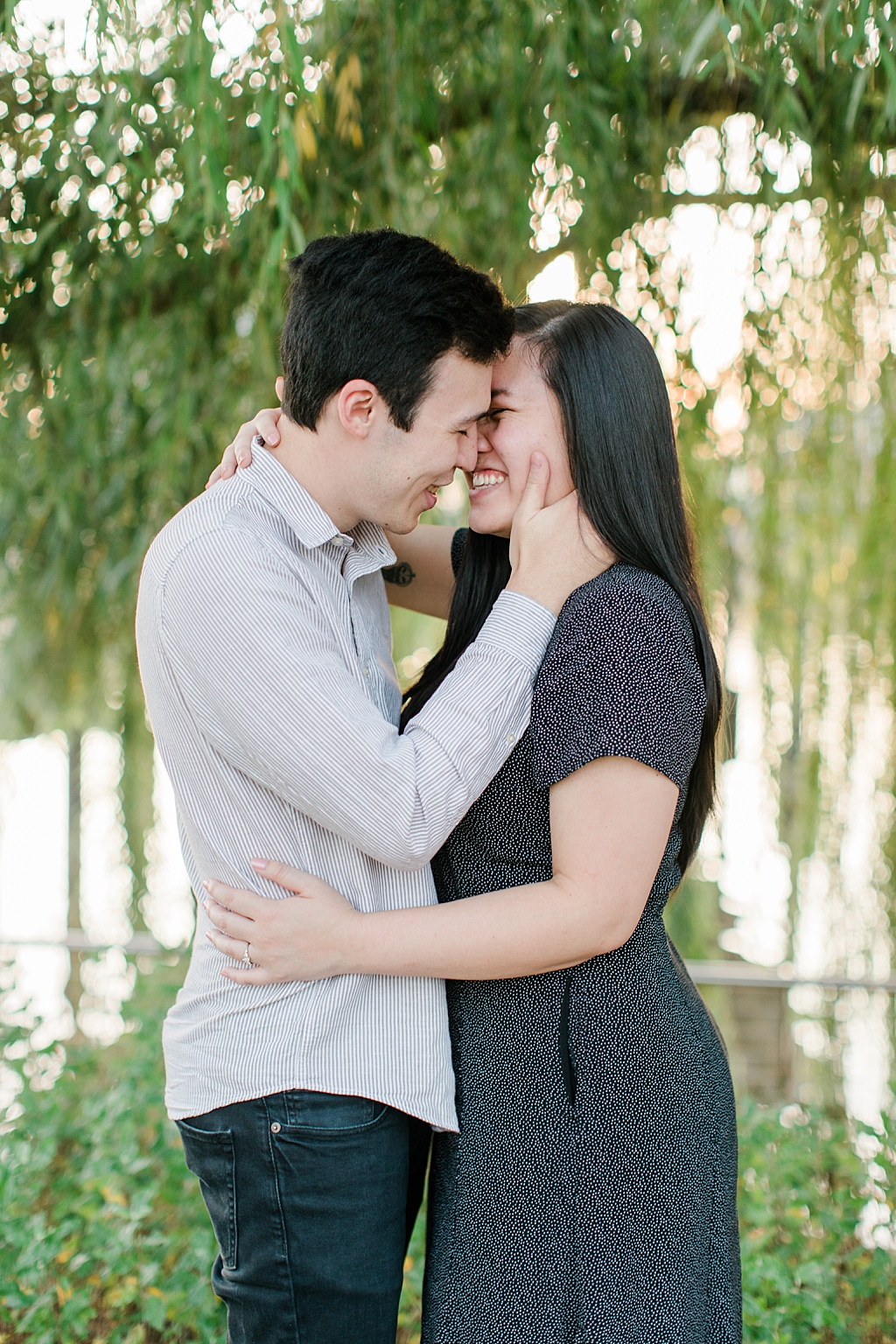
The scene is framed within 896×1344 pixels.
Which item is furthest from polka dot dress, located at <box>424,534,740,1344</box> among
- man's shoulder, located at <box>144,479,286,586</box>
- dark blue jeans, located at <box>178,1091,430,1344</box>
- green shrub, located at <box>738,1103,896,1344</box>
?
green shrub, located at <box>738,1103,896,1344</box>

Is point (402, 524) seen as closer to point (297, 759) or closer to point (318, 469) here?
point (318, 469)

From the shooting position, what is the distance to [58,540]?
2.71 m

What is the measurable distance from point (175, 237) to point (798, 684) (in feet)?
6.59

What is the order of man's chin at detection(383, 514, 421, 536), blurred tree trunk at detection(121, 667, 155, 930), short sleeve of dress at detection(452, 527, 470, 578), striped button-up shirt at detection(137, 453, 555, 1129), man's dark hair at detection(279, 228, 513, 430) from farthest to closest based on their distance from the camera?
blurred tree trunk at detection(121, 667, 155, 930) → short sleeve of dress at detection(452, 527, 470, 578) → man's chin at detection(383, 514, 421, 536) → man's dark hair at detection(279, 228, 513, 430) → striped button-up shirt at detection(137, 453, 555, 1129)

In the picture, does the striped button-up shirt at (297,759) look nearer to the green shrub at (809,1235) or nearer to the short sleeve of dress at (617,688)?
the short sleeve of dress at (617,688)

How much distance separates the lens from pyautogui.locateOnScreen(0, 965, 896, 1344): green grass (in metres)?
1.66

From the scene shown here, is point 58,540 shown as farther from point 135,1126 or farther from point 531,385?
point 531,385

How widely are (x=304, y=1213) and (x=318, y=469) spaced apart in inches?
29.5

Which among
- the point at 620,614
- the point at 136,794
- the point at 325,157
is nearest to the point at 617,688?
the point at 620,614

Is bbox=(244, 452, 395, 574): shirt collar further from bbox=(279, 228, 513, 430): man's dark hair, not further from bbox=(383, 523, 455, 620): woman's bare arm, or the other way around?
bbox=(383, 523, 455, 620): woman's bare arm

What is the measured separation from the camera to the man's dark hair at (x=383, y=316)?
112 centimetres

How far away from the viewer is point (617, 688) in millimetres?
1069

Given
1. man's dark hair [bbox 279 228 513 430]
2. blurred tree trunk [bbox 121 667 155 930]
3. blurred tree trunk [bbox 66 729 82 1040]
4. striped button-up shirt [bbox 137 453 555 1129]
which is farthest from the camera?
blurred tree trunk [bbox 66 729 82 1040]

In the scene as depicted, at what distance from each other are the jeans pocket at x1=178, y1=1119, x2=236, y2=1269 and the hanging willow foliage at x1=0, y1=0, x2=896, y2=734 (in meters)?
1.20
